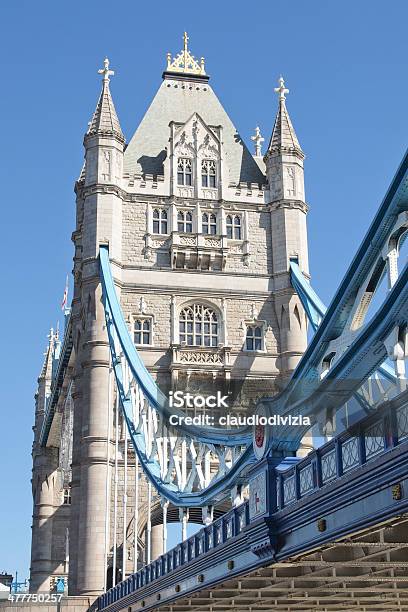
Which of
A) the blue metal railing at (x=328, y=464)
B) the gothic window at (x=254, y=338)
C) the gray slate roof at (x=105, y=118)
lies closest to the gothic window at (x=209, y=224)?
the gothic window at (x=254, y=338)

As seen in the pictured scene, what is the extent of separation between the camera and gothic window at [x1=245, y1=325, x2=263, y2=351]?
145ft

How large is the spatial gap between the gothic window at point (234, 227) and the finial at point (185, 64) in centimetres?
898

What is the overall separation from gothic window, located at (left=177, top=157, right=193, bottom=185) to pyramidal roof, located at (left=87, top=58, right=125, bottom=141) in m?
2.74

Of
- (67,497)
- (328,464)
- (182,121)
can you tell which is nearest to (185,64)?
(182,121)

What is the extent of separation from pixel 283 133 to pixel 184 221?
6052 millimetres

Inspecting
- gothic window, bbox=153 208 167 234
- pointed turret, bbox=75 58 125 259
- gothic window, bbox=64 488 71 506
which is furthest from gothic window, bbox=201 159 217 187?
gothic window, bbox=64 488 71 506

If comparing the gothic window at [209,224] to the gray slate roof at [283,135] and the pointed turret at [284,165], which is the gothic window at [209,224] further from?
the gray slate roof at [283,135]

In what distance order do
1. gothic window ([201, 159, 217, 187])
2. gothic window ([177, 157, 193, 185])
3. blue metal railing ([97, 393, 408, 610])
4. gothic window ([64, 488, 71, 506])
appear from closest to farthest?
1. blue metal railing ([97, 393, 408, 610])
2. gothic window ([177, 157, 193, 185])
3. gothic window ([201, 159, 217, 187])
4. gothic window ([64, 488, 71, 506])

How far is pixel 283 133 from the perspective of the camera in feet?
155

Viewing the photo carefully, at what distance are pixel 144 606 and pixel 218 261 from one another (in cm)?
1911

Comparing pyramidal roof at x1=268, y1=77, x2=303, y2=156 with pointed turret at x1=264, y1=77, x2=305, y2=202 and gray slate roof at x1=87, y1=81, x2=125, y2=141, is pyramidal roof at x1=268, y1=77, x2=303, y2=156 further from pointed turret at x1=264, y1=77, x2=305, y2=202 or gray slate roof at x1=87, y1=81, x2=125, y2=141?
gray slate roof at x1=87, y1=81, x2=125, y2=141

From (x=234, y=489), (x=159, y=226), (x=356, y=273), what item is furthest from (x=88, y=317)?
(x=356, y=273)

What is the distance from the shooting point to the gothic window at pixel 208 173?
1841 inches

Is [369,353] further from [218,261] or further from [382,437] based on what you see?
[218,261]
